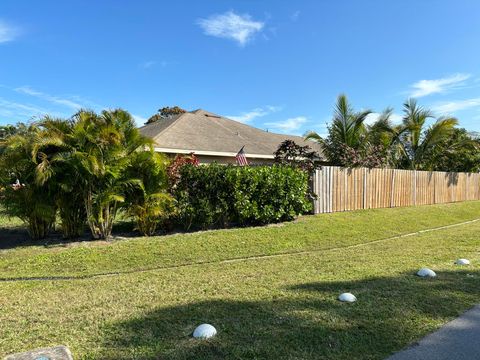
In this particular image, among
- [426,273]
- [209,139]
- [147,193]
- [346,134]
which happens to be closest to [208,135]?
[209,139]

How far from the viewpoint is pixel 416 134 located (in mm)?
21531

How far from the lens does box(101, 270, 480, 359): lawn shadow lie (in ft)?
11.9

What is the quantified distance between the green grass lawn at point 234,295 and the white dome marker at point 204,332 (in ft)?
0.28

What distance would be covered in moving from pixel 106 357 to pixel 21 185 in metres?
7.30

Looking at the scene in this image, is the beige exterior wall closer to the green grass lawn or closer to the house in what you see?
the house

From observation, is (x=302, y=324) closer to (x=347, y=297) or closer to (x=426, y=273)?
(x=347, y=297)

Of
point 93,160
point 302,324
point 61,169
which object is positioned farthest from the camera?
point 61,169

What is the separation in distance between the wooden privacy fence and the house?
568 cm

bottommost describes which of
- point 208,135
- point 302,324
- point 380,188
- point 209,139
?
point 302,324

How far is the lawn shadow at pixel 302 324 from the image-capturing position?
3.62 m

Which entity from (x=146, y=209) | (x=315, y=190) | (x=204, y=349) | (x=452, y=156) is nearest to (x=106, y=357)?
(x=204, y=349)

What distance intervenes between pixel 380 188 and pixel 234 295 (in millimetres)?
12757

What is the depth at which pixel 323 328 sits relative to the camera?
415cm

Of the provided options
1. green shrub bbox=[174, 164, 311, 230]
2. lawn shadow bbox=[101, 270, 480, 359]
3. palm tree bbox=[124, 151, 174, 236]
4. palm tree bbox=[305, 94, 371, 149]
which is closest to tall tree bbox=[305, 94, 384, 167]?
palm tree bbox=[305, 94, 371, 149]
